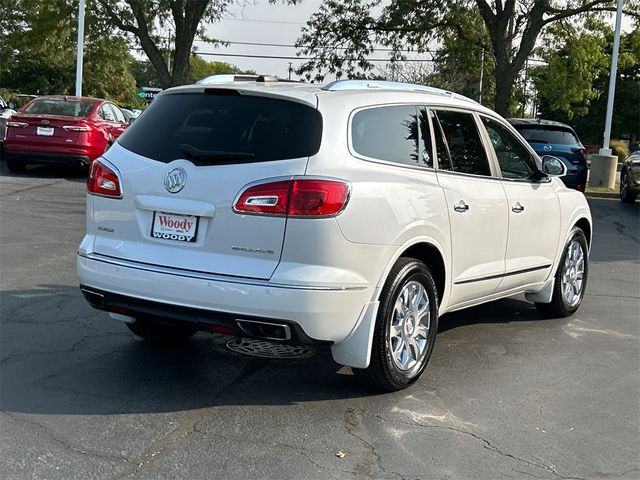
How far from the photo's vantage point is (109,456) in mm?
3746

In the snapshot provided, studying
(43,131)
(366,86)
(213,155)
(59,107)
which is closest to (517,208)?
(366,86)

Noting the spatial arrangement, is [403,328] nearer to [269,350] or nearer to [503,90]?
[269,350]

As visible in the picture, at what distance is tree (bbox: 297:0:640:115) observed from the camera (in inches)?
970

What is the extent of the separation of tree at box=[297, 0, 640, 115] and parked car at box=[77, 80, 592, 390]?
809 inches

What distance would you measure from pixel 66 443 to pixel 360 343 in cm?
158

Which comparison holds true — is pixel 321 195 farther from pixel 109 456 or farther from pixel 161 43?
pixel 161 43

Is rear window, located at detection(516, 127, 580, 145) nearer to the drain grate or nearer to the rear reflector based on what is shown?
the rear reflector

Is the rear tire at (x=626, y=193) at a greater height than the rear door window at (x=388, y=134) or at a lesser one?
lesser

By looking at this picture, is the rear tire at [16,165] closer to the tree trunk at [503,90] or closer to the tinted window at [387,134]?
the tinted window at [387,134]

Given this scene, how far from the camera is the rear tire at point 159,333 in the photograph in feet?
17.8

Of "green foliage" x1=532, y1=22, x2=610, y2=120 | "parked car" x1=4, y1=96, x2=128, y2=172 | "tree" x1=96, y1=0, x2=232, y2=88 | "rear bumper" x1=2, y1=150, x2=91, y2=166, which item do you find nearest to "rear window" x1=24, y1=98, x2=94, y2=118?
"parked car" x1=4, y1=96, x2=128, y2=172

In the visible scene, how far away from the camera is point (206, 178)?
4.32m

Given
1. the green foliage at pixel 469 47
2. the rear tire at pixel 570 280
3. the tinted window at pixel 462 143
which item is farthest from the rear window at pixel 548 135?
Result: the tinted window at pixel 462 143

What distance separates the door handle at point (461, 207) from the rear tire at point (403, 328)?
1.66 ft
